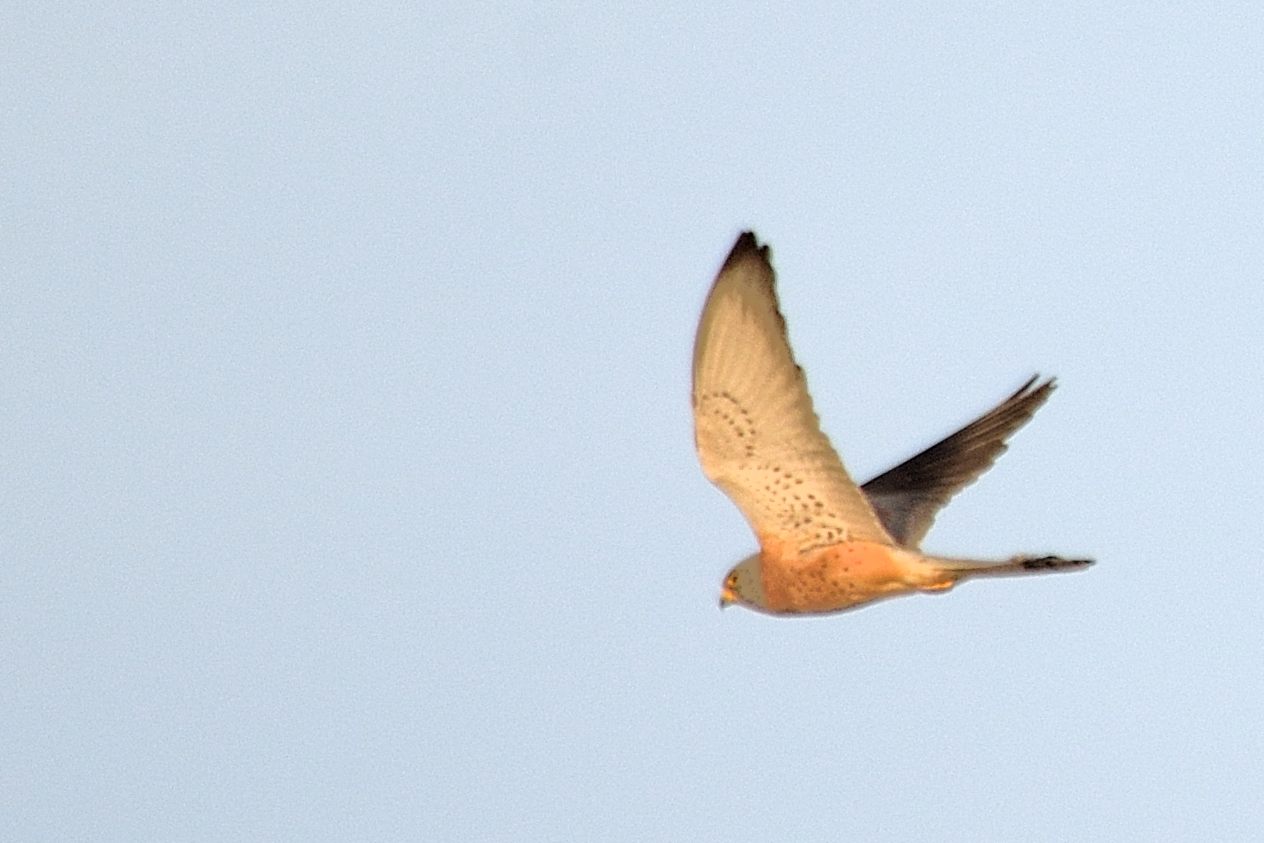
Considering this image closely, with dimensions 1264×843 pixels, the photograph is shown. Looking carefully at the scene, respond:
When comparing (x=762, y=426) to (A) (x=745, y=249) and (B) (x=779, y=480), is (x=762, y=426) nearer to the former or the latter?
(B) (x=779, y=480)

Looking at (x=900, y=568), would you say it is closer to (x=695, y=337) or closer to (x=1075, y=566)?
(x=1075, y=566)

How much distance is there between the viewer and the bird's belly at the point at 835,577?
14.9 metres

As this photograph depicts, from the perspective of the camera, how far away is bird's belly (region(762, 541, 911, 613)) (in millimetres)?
14852

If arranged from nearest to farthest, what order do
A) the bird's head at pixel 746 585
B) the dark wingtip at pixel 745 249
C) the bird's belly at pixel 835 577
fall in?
the dark wingtip at pixel 745 249
the bird's belly at pixel 835 577
the bird's head at pixel 746 585

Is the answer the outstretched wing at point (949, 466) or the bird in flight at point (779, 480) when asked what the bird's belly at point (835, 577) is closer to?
the bird in flight at point (779, 480)

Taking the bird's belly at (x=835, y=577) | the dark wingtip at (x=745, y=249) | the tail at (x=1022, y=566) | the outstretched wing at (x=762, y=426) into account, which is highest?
the dark wingtip at (x=745, y=249)

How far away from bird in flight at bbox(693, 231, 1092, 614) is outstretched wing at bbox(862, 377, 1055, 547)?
1.99 meters

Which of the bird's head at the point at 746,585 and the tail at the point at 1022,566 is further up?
the bird's head at the point at 746,585

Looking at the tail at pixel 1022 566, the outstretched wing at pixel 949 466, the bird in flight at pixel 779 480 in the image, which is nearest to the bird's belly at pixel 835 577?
the bird in flight at pixel 779 480

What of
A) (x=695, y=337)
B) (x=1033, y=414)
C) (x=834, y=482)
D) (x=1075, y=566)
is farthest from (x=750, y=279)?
(x=1033, y=414)

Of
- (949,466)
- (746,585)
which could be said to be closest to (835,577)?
(746,585)

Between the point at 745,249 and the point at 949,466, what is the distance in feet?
15.3

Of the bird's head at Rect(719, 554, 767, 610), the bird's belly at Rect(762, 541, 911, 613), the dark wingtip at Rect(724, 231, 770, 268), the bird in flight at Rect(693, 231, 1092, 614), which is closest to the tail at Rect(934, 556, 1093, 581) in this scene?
the bird in flight at Rect(693, 231, 1092, 614)

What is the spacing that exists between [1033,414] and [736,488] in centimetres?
351
